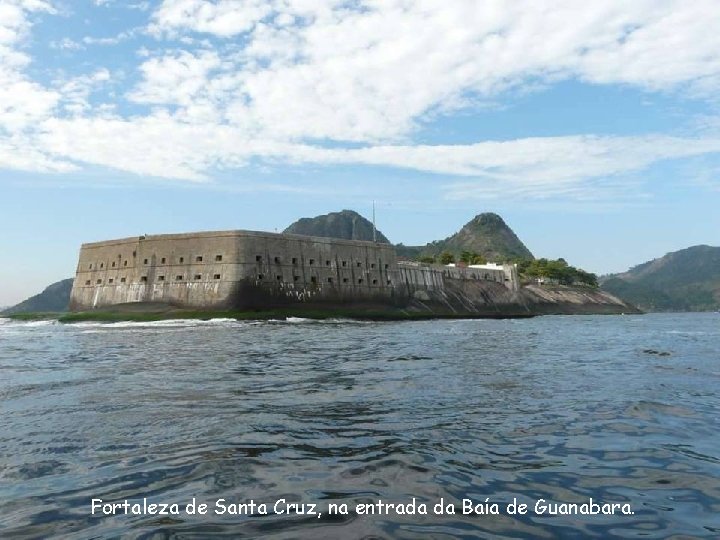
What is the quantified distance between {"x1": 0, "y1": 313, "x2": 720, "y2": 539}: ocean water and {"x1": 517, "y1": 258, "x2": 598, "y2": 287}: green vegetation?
382 feet

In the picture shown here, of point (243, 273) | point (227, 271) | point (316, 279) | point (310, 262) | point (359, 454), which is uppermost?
point (310, 262)

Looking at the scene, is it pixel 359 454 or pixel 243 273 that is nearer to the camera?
pixel 359 454

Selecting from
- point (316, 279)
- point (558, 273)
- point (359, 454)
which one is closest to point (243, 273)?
point (316, 279)

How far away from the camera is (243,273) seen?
51500 millimetres

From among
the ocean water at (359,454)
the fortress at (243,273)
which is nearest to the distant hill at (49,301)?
the fortress at (243,273)

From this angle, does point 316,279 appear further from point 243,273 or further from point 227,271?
point 227,271

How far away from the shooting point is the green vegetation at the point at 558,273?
12588cm

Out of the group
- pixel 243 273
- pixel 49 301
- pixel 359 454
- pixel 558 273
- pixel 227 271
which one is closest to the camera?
pixel 359 454

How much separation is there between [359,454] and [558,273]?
128022mm

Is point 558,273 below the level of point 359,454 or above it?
above

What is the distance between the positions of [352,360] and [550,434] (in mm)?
9888

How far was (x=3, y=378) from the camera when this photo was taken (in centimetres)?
1274

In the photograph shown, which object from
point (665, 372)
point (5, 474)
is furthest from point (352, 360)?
point (5, 474)

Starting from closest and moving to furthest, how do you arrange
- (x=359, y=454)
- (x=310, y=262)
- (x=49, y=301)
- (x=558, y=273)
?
(x=359, y=454)
(x=310, y=262)
(x=558, y=273)
(x=49, y=301)
